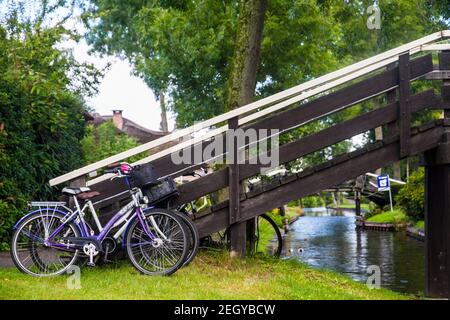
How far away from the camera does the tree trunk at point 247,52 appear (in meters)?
9.40

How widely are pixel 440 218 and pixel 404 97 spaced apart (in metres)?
1.57

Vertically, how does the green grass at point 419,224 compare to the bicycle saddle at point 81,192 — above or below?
above

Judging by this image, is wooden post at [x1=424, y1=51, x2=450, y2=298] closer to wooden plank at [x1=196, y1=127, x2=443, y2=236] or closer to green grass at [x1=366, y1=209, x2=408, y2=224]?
wooden plank at [x1=196, y1=127, x2=443, y2=236]

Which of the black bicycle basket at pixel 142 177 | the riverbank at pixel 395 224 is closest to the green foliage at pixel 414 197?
the riverbank at pixel 395 224

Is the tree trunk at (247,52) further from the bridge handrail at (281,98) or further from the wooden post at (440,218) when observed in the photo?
the wooden post at (440,218)

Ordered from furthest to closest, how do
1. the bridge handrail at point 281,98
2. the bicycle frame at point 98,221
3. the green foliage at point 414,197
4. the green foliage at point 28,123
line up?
the green foliage at point 414,197 < the green foliage at point 28,123 < the bridge handrail at point 281,98 < the bicycle frame at point 98,221

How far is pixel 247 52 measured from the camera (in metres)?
9.40

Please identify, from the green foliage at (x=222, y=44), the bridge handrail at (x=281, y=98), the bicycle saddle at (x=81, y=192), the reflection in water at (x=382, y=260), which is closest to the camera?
the bicycle saddle at (x=81, y=192)

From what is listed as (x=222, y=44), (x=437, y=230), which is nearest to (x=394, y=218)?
(x=222, y=44)

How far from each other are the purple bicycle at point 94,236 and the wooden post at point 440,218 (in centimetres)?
323

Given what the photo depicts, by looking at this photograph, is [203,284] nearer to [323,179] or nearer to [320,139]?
[323,179]

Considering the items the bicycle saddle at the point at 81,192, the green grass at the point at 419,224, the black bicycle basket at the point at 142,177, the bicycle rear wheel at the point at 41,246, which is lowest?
the bicycle rear wheel at the point at 41,246
